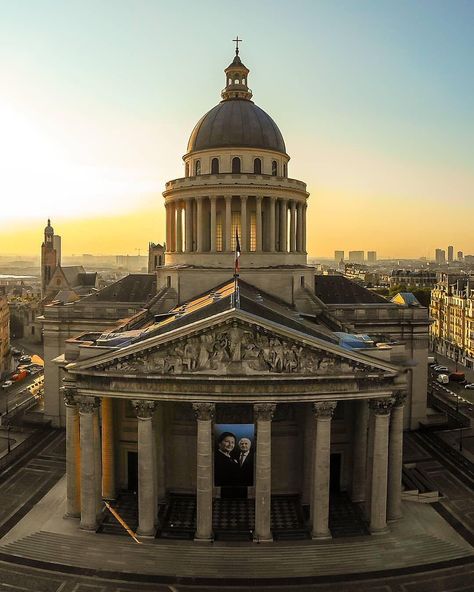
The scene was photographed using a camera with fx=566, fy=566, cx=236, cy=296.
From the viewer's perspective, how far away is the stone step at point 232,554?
35.8 m

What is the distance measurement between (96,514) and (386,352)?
23358mm

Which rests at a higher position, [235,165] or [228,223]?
[235,165]

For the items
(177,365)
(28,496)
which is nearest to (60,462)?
(28,496)

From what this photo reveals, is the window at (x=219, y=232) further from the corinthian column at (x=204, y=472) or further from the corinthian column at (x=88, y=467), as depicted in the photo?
the corinthian column at (x=204, y=472)

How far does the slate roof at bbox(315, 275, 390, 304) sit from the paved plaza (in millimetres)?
31059

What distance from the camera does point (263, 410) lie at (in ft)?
122

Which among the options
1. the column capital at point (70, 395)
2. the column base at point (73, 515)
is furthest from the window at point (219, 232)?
the column base at point (73, 515)

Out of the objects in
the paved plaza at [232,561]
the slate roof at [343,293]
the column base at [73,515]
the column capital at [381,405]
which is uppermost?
the slate roof at [343,293]

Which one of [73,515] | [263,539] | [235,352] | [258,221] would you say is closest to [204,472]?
[263,539]

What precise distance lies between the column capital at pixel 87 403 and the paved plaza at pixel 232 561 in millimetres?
8578

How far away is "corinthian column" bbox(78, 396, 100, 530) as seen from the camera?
39.1m

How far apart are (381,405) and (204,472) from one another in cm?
1282

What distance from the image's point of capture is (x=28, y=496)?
45.9m

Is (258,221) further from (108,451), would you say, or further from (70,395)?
(70,395)
